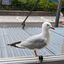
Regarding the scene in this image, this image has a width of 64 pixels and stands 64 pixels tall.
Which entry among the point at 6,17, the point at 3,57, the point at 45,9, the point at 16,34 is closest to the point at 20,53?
the point at 3,57

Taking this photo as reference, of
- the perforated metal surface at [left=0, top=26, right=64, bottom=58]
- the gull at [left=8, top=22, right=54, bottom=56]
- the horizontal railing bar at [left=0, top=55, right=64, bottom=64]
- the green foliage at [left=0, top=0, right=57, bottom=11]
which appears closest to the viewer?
the horizontal railing bar at [left=0, top=55, right=64, bottom=64]

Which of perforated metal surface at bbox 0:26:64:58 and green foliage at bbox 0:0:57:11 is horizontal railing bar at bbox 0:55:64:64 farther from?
green foliage at bbox 0:0:57:11

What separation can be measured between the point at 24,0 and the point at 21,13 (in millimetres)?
635

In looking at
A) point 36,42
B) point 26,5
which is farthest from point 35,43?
point 26,5

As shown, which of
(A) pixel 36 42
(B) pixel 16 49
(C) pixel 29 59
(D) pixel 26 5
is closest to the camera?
(C) pixel 29 59

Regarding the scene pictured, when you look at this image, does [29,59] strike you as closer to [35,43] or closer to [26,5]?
[35,43]

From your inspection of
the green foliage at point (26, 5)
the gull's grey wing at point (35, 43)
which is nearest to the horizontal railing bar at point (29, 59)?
the gull's grey wing at point (35, 43)

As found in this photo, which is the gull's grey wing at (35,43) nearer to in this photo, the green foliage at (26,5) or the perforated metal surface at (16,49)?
the perforated metal surface at (16,49)

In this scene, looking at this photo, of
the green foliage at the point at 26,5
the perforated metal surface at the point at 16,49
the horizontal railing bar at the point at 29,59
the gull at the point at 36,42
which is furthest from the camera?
the green foliage at the point at 26,5

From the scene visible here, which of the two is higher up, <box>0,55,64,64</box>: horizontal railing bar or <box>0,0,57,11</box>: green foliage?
<box>0,55,64,64</box>: horizontal railing bar

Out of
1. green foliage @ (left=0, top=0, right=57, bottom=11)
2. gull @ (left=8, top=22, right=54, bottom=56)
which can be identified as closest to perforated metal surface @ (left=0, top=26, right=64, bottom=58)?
gull @ (left=8, top=22, right=54, bottom=56)

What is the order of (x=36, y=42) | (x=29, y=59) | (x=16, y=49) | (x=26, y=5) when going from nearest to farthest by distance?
(x=29, y=59), (x=36, y=42), (x=16, y=49), (x=26, y=5)

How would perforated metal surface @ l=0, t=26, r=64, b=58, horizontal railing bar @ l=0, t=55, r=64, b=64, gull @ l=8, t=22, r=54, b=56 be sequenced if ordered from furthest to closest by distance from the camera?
perforated metal surface @ l=0, t=26, r=64, b=58 → gull @ l=8, t=22, r=54, b=56 → horizontal railing bar @ l=0, t=55, r=64, b=64

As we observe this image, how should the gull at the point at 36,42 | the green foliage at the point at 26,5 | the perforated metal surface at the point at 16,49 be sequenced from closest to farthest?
the gull at the point at 36,42, the perforated metal surface at the point at 16,49, the green foliage at the point at 26,5
